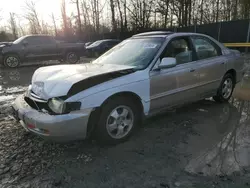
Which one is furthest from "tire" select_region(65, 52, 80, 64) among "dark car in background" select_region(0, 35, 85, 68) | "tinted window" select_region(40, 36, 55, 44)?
"tinted window" select_region(40, 36, 55, 44)

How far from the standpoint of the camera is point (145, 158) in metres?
2.87

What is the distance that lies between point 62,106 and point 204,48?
318 cm

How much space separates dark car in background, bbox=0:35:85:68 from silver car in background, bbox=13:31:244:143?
9.85 metres

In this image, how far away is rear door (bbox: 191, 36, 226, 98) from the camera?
4.28 metres

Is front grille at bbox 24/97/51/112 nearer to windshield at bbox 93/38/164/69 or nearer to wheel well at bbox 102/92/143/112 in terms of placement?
wheel well at bbox 102/92/143/112

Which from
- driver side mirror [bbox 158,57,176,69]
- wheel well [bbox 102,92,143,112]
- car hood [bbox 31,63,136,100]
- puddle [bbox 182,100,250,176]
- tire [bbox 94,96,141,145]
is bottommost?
puddle [bbox 182,100,250,176]

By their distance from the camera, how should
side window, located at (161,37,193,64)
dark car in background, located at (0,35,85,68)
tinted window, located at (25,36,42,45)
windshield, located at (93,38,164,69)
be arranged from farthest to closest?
1. tinted window, located at (25,36,42,45)
2. dark car in background, located at (0,35,85,68)
3. side window, located at (161,37,193,64)
4. windshield, located at (93,38,164,69)

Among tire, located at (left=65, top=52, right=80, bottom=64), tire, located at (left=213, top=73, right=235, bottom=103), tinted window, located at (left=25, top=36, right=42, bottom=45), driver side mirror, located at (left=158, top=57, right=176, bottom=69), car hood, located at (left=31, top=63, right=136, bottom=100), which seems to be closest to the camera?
car hood, located at (left=31, top=63, right=136, bottom=100)

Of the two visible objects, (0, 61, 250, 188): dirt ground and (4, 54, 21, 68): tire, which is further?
(4, 54, 21, 68): tire

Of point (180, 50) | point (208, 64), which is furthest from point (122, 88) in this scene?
point (208, 64)

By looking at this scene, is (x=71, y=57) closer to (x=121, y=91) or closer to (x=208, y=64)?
(x=208, y=64)

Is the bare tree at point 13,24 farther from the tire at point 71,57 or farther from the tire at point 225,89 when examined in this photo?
the tire at point 225,89

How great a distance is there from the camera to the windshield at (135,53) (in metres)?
3.58

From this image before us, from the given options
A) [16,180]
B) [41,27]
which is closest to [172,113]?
[16,180]
